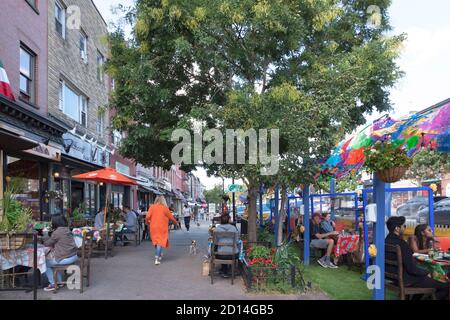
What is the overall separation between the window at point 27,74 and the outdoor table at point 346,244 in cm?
990

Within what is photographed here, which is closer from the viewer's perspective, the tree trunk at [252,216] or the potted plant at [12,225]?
the potted plant at [12,225]

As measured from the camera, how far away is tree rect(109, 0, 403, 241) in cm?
862

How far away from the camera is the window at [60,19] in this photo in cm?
1623

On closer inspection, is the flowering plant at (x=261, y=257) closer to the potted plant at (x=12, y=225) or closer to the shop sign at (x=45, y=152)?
the potted plant at (x=12, y=225)

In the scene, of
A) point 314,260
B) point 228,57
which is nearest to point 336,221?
point 314,260

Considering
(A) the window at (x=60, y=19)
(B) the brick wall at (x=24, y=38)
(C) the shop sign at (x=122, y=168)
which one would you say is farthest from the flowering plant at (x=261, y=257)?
(C) the shop sign at (x=122, y=168)

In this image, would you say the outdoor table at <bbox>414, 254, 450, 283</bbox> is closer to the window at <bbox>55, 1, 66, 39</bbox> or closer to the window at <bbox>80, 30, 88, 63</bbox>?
the window at <bbox>55, 1, 66, 39</bbox>

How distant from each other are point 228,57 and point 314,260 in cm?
572

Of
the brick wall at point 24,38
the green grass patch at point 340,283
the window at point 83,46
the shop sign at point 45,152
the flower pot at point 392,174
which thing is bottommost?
the green grass patch at point 340,283

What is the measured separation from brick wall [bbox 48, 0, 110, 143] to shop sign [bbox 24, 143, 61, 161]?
6.46 feet

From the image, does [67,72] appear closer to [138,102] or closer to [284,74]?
[138,102]

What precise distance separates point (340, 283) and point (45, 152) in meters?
9.37

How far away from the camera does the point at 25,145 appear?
8523 millimetres

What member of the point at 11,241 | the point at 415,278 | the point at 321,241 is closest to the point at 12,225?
the point at 11,241
